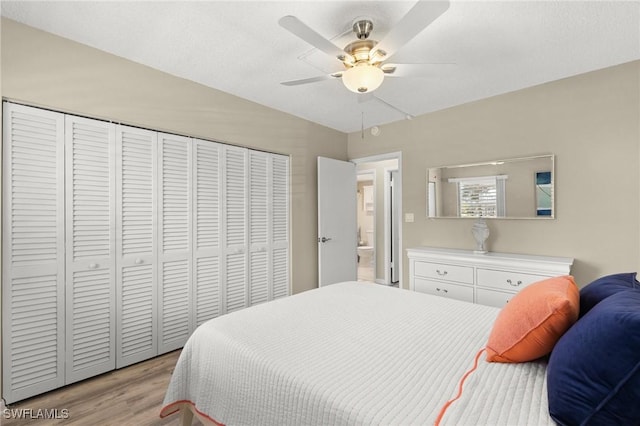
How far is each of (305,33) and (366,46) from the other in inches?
20.8

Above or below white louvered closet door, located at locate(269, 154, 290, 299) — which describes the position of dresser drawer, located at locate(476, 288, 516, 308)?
below

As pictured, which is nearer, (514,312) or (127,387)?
(514,312)

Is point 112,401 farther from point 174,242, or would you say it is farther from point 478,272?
point 478,272

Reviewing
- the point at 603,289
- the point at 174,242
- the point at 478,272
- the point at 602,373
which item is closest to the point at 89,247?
the point at 174,242

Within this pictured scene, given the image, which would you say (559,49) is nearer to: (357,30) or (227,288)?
(357,30)

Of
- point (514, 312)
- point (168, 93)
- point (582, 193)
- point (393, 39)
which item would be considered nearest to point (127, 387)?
point (168, 93)

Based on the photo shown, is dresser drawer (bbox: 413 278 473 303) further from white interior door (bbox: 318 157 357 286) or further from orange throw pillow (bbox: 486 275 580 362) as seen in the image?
orange throw pillow (bbox: 486 275 580 362)

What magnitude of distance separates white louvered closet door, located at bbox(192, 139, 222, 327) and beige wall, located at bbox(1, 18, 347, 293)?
22 cm

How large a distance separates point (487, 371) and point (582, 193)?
238 centimetres

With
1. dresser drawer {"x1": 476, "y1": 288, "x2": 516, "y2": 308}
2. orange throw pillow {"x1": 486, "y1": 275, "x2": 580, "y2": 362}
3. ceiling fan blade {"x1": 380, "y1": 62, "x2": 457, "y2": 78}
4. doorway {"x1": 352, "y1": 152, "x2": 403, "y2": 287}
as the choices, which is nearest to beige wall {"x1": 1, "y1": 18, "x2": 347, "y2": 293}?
doorway {"x1": 352, "y1": 152, "x2": 403, "y2": 287}

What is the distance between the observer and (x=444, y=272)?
122 inches

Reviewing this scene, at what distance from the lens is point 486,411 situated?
94cm

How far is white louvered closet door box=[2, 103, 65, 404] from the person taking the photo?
1965 mm

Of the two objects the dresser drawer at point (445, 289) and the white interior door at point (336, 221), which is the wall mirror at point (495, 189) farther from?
the white interior door at point (336, 221)
